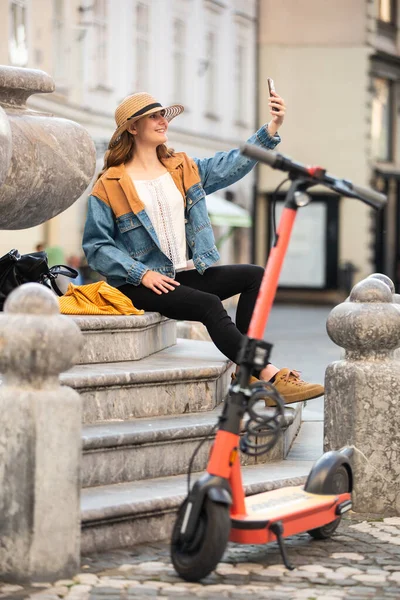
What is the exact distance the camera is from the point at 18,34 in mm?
22797

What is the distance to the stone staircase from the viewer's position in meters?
5.30

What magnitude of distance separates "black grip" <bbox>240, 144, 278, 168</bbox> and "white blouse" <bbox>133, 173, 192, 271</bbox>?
2.13m

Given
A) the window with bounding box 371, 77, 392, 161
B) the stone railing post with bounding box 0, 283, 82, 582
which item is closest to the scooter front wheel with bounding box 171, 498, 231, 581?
the stone railing post with bounding box 0, 283, 82, 582

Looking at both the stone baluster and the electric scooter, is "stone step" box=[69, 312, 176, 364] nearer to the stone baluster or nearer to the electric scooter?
the stone baluster

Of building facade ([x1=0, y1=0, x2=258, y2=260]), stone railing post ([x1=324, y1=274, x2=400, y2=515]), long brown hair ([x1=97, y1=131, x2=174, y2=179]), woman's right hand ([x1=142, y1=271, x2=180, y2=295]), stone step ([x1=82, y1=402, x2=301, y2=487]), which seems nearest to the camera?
stone step ([x1=82, y1=402, x2=301, y2=487])

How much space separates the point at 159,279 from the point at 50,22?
18033 mm

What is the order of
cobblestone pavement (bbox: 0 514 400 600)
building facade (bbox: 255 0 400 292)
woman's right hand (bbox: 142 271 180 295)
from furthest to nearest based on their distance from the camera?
building facade (bbox: 255 0 400 292) < woman's right hand (bbox: 142 271 180 295) < cobblestone pavement (bbox: 0 514 400 600)

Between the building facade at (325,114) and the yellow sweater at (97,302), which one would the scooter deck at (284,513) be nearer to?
the yellow sweater at (97,302)

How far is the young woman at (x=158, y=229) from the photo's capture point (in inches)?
265

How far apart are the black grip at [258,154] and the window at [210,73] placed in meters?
28.1

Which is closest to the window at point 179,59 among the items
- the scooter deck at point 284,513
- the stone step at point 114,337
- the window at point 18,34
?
the window at point 18,34

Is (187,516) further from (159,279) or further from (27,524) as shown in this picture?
(159,279)

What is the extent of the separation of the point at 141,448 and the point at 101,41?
21.8 metres

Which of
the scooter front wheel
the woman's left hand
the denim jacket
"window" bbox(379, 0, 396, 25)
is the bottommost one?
the scooter front wheel
